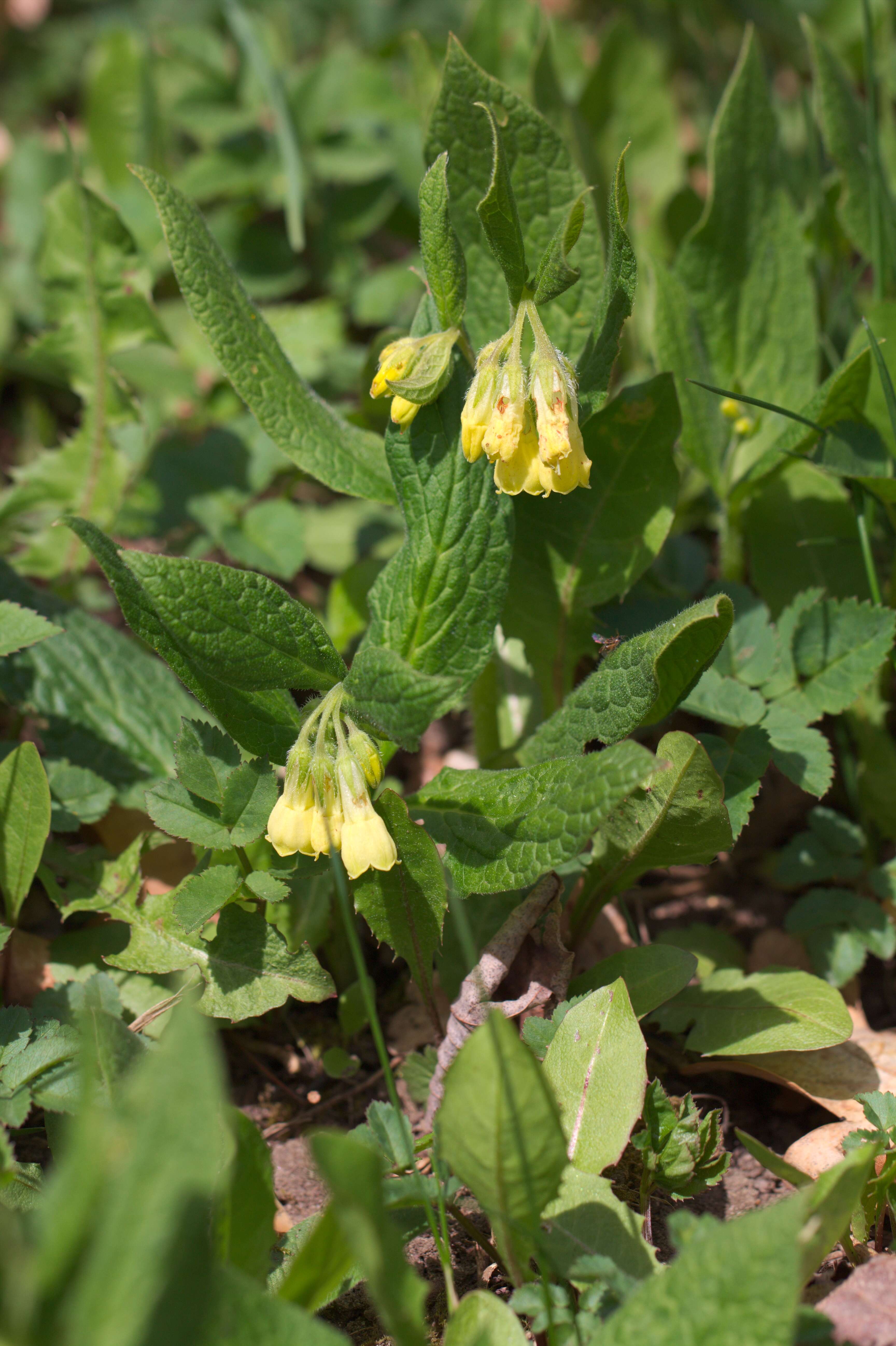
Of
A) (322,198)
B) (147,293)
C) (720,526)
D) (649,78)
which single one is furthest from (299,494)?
(649,78)

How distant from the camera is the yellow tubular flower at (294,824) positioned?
170 cm

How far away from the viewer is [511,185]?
86.6 inches

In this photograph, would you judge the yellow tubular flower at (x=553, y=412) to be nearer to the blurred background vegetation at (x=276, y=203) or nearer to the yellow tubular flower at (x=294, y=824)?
the yellow tubular flower at (x=294, y=824)

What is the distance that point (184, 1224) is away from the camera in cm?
103

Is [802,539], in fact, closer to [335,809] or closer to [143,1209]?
[335,809]

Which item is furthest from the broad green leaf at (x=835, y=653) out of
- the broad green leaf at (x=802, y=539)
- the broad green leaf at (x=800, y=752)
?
the broad green leaf at (x=802, y=539)

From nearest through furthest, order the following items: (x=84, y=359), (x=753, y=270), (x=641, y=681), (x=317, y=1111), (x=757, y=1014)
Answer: (x=641, y=681) < (x=757, y=1014) < (x=317, y=1111) < (x=753, y=270) < (x=84, y=359)

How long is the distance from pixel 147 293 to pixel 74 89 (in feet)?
8.20

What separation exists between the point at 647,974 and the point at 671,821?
30 centimetres

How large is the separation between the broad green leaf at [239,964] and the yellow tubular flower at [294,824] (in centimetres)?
29

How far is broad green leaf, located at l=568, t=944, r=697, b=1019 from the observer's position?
1926 millimetres

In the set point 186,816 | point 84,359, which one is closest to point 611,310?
point 186,816

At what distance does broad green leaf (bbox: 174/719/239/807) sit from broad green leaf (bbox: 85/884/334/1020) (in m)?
0.24

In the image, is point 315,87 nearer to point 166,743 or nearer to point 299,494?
point 299,494
